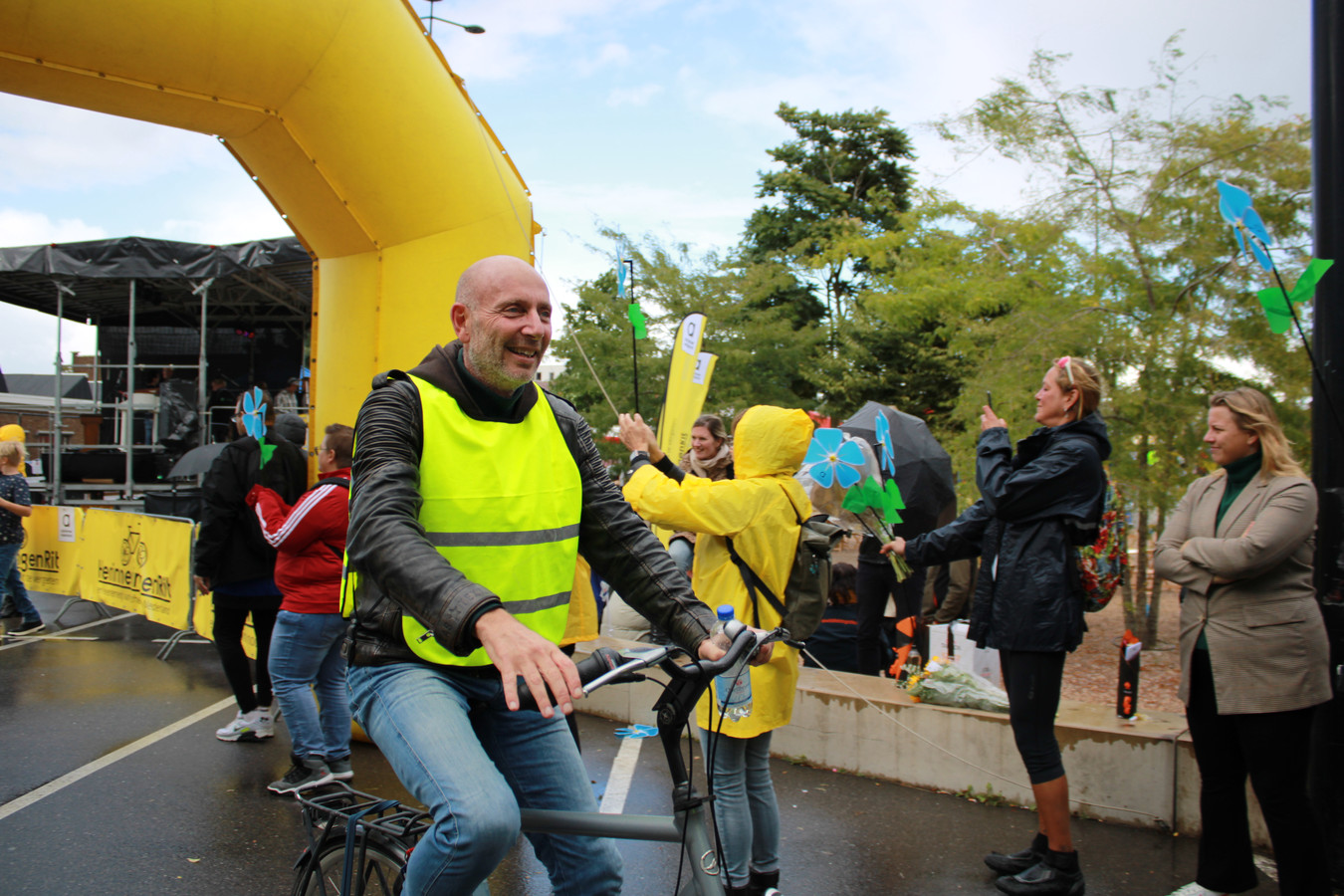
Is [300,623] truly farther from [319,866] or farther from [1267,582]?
[1267,582]

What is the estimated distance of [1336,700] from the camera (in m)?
3.53

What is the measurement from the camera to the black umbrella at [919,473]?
743cm

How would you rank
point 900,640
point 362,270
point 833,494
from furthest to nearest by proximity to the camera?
point 900,640
point 833,494
point 362,270

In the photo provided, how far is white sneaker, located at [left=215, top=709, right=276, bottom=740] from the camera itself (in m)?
5.57

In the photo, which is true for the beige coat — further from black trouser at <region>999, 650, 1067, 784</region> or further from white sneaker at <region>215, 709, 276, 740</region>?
white sneaker at <region>215, 709, 276, 740</region>

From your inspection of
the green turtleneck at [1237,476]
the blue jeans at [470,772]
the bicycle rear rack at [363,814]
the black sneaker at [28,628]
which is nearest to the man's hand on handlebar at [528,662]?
the blue jeans at [470,772]

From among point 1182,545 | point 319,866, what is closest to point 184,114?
point 319,866

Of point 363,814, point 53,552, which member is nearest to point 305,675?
point 363,814

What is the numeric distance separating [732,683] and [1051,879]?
6.66 feet

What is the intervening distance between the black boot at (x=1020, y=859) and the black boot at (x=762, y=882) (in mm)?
975

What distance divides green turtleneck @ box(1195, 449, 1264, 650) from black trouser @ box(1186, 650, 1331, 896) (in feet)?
0.88

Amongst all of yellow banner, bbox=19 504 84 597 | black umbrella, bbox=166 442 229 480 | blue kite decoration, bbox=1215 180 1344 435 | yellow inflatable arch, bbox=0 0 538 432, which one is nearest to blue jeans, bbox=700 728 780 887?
blue kite decoration, bbox=1215 180 1344 435

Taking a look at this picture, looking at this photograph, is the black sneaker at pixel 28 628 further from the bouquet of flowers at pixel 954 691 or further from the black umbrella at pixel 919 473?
the bouquet of flowers at pixel 954 691

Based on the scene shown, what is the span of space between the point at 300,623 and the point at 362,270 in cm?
202
